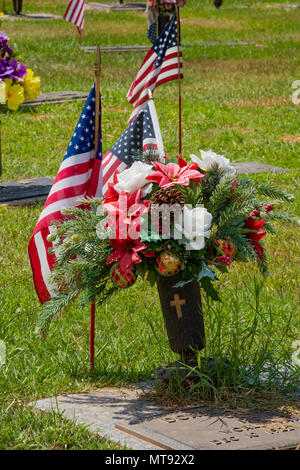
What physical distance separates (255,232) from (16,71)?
15.9ft

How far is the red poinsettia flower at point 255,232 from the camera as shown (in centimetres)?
401

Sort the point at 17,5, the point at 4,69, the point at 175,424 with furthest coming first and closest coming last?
the point at 17,5, the point at 4,69, the point at 175,424

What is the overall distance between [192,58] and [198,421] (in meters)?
16.4

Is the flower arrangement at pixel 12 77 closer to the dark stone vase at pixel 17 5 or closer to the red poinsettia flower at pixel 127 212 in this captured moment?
the red poinsettia flower at pixel 127 212

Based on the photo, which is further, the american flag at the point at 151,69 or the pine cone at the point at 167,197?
the american flag at the point at 151,69

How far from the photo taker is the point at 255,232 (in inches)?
158

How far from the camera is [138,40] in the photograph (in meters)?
22.8

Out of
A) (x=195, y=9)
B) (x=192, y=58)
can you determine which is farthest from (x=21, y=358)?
(x=195, y=9)

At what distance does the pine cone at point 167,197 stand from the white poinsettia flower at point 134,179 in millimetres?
104

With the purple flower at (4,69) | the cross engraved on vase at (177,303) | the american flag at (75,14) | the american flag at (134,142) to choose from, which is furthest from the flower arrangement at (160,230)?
the american flag at (75,14)

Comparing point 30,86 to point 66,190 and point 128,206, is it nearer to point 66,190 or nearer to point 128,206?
point 66,190

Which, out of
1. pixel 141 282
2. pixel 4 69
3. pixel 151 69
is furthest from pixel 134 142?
pixel 4 69
